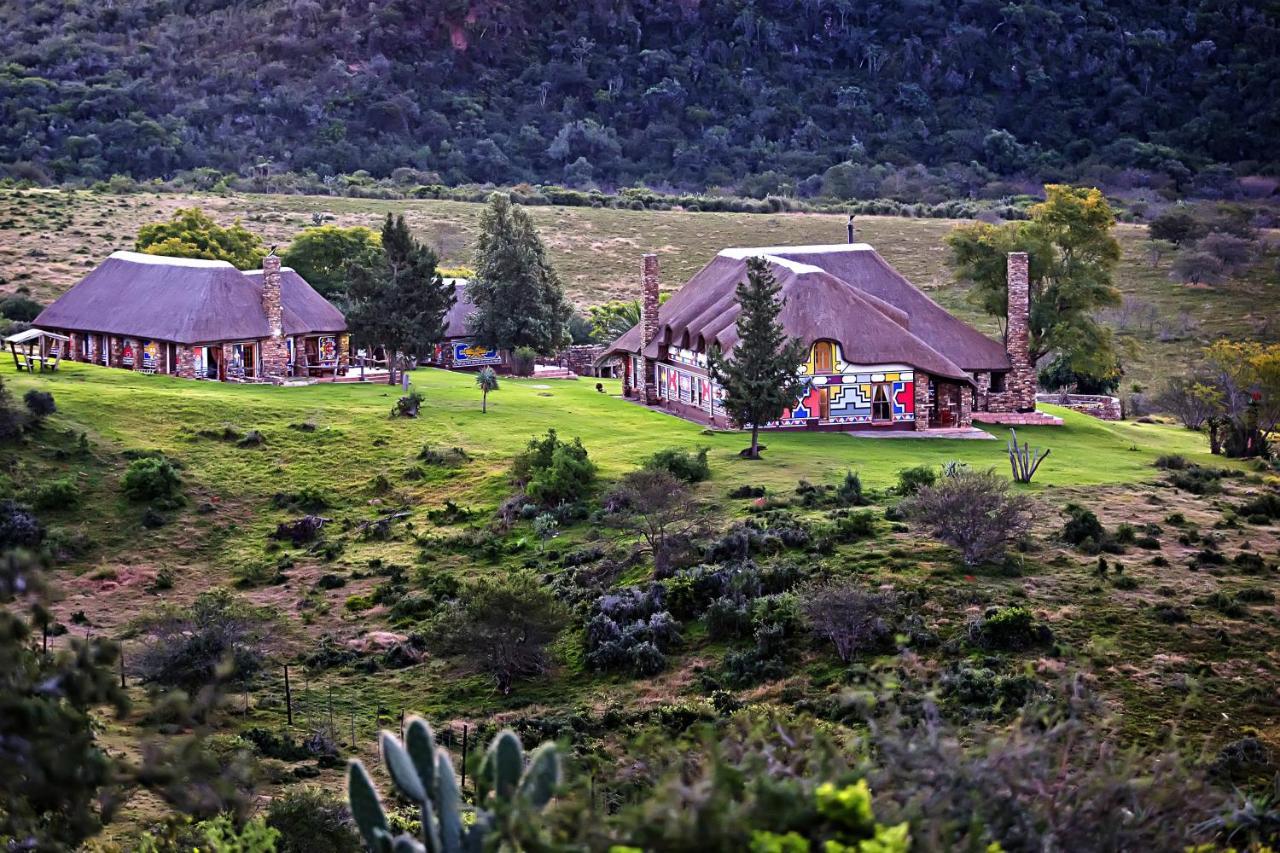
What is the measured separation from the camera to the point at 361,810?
13.6 meters

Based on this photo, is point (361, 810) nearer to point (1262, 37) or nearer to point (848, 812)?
point (848, 812)

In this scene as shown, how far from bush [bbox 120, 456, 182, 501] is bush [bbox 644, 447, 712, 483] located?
12.1 meters

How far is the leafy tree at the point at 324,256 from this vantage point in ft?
222

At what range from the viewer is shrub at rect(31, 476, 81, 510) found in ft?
134

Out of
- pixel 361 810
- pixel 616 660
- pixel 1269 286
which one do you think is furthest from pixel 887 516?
pixel 1269 286

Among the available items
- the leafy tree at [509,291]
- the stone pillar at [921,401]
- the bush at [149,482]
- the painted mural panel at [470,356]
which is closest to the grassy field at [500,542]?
the bush at [149,482]

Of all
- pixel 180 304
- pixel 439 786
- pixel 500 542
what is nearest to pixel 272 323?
pixel 180 304

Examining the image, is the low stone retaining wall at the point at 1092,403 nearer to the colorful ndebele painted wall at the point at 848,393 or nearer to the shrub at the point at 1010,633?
the colorful ndebele painted wall at the point at 848,393

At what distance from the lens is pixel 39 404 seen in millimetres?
45250

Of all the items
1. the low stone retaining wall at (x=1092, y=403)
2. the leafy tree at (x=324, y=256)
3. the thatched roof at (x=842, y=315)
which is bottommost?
the low stone retaining wall at (x=1092, y=403)

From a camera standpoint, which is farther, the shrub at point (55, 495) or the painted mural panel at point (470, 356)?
the painted mural panel at point (470, 356)

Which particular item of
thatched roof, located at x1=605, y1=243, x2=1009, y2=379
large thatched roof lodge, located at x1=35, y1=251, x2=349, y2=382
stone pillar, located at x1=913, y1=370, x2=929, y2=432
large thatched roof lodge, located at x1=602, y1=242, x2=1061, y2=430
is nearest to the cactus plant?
large thatched roof lodge, located at x1=602, y1=242, x2=1061, y2=430

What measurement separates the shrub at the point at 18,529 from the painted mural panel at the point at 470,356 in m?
27.0

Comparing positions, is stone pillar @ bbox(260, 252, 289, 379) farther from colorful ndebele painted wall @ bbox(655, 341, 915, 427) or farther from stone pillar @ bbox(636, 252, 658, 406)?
colorful ndebele painted wall @ bbox(655, 341, 915, 427)
